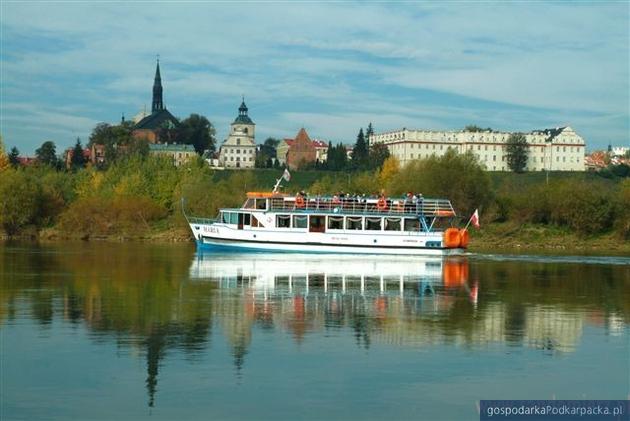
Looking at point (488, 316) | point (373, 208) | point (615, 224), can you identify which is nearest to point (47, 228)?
point (373, 208)

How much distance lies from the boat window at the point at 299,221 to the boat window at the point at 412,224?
6191 millimetres

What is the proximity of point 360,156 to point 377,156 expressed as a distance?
6.39 metres

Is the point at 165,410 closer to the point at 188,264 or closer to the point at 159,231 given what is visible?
the point at 188,264

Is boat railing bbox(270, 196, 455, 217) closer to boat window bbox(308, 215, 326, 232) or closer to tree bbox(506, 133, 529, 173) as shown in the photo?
boat window bbox(308, 215, 326, 232)

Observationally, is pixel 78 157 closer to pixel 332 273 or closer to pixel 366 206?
pixel 366 206

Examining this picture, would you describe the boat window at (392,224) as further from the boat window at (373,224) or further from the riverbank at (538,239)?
the riverbank at (538,239)

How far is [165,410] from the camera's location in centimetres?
1568

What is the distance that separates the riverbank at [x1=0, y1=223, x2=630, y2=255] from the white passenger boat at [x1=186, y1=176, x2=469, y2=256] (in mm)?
13187

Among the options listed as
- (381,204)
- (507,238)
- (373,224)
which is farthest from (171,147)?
(381,204)

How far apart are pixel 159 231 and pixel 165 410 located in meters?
67.5

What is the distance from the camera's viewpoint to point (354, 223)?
5969 cm

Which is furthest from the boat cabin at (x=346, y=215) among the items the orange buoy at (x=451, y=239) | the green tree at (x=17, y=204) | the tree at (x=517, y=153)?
the tree at (x=517, y=153)

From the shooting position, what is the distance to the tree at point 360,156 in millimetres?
157500

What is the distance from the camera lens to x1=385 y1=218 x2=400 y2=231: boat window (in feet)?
193
